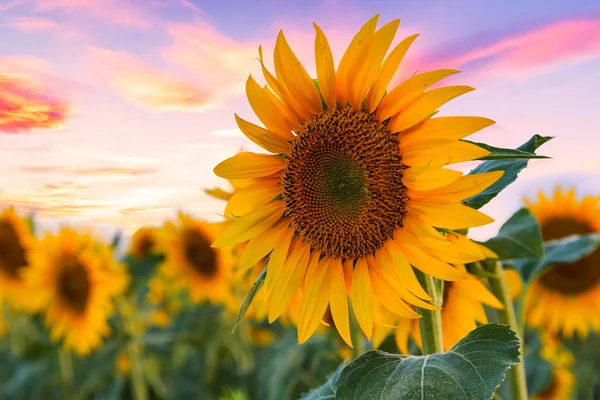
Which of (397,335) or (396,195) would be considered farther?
(397,335)

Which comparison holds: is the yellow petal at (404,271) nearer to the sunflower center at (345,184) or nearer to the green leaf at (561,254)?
the sunflower center at (345,184)

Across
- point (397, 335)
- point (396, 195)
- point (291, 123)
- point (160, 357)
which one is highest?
point (291, 123)

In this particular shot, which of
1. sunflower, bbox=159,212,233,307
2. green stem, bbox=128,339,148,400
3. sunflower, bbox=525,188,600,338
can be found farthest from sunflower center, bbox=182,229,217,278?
sunflower, bbox=525,188,600,338

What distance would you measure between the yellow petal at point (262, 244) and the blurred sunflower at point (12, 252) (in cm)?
402

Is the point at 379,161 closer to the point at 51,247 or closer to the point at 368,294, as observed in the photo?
the point at 368,294

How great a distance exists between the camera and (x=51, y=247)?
13.4 ft

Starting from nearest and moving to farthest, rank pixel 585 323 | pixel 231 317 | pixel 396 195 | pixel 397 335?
pixel 396 195 < pixel 397 335 < pixel 585 323 < pixel 231 317

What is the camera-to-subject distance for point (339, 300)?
123 cm

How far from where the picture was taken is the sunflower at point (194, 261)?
4.43 metres

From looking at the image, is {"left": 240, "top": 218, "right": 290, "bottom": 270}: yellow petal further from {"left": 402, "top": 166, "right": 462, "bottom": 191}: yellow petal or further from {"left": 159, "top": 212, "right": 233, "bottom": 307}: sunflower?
{"left": 159, "top": 212, "right": 233, "bottom": 307}: sunflower

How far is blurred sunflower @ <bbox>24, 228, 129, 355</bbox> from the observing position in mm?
3975

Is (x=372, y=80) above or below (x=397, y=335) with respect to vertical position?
above

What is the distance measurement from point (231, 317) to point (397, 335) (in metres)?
3.03

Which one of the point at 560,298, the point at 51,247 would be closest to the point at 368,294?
the point at 560,298
